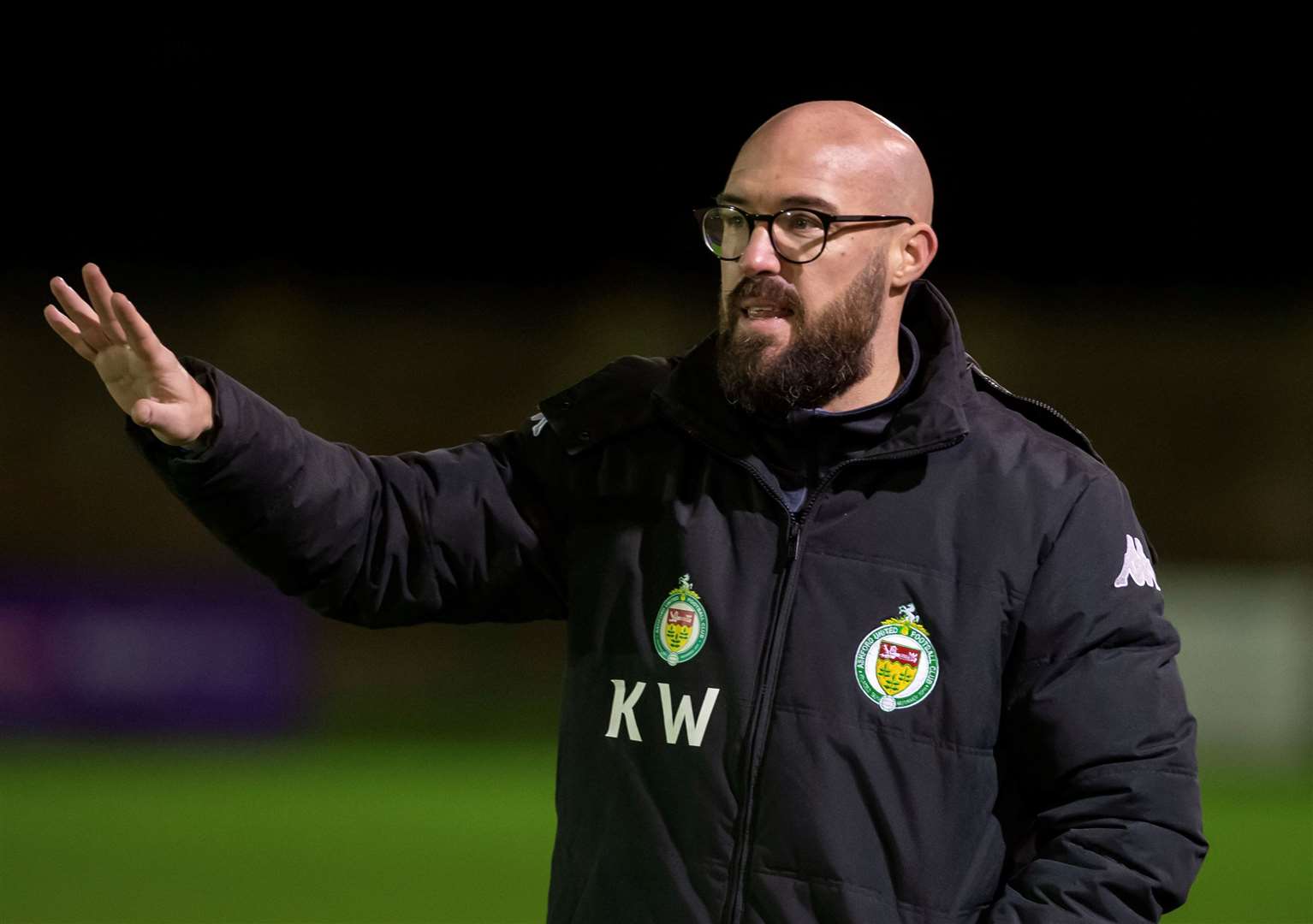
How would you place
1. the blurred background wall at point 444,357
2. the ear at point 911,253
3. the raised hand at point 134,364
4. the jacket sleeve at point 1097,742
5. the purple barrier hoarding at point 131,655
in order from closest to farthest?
the jacket sleeve at point 1097,742, the raised hand at point 134,364, the ear at point 911,253, the blurred background wall at point 444,357, the purple barrier hoarding at point 131,655

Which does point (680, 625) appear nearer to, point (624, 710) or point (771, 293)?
point (624, 710)

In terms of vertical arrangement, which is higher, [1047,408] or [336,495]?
[1047,408]

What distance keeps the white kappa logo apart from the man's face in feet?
1.81

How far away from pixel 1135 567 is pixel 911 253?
704 mm

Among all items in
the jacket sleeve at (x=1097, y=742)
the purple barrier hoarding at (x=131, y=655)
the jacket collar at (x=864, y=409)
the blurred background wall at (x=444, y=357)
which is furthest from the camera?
the purple barrier hoarding at (x=131, y=655)

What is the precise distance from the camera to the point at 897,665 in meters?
2.71

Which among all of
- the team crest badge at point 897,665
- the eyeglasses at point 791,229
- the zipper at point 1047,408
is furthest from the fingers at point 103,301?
the zipper at point 1047,408

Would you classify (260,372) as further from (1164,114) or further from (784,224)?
(784,224)

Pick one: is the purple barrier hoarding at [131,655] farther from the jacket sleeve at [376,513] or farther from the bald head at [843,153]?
the bald head at [843,153]

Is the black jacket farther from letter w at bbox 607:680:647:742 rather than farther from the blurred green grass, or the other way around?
the blurred green grass

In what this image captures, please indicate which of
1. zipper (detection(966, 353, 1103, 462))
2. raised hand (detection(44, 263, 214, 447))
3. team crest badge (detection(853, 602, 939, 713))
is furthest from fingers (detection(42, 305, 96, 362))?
zipper (detection(966, 353, 1103, 462))

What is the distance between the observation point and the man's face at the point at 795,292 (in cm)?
293

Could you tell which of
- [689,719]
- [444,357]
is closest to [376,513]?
[689,719]

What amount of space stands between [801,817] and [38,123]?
16199 millimetres
